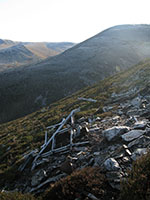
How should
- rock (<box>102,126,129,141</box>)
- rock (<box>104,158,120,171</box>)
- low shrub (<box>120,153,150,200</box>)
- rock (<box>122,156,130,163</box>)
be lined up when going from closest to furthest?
low shrub (<box>120,153,150,200</box>)
rock (<box>104,158,120,171</box>)
rock (<box>122,156,130,163</box>)
rock (<box>102,126,129,141</box>)

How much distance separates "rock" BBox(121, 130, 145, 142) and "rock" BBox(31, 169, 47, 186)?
153 inches

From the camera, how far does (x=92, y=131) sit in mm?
8320

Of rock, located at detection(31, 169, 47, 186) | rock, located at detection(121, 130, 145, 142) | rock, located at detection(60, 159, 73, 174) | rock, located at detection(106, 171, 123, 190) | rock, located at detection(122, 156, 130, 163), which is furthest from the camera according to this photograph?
rock, located at detection(121, 130, 145, 142)

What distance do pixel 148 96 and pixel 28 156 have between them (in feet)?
31.3

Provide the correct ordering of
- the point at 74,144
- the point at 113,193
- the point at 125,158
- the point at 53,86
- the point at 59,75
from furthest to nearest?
the point at 59,75
the point at 53,86
the point at 74,144
the point at 125,158
the point at 113,193

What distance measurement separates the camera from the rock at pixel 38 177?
6.13 meters

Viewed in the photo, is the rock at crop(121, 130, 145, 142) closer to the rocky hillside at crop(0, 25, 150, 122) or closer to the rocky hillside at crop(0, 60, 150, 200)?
the rocky hillside at crop(0, 60, 150, 200)

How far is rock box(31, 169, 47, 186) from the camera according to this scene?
20.1 ft

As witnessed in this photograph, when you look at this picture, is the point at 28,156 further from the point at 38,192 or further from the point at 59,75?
the point at 59,75

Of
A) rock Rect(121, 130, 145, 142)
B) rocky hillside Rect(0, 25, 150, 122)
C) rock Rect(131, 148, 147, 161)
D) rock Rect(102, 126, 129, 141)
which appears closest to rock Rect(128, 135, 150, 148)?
rock Rect(121, 130, 145, 142)

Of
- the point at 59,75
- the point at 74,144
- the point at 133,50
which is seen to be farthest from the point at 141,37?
the point at 74,144

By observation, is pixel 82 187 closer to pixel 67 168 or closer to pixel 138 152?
pixel 67 168

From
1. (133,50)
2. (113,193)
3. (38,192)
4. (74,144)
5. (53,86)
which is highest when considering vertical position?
(133,50)

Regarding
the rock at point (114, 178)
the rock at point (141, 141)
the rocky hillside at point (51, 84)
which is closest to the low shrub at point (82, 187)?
the rock at point (114, 178)
